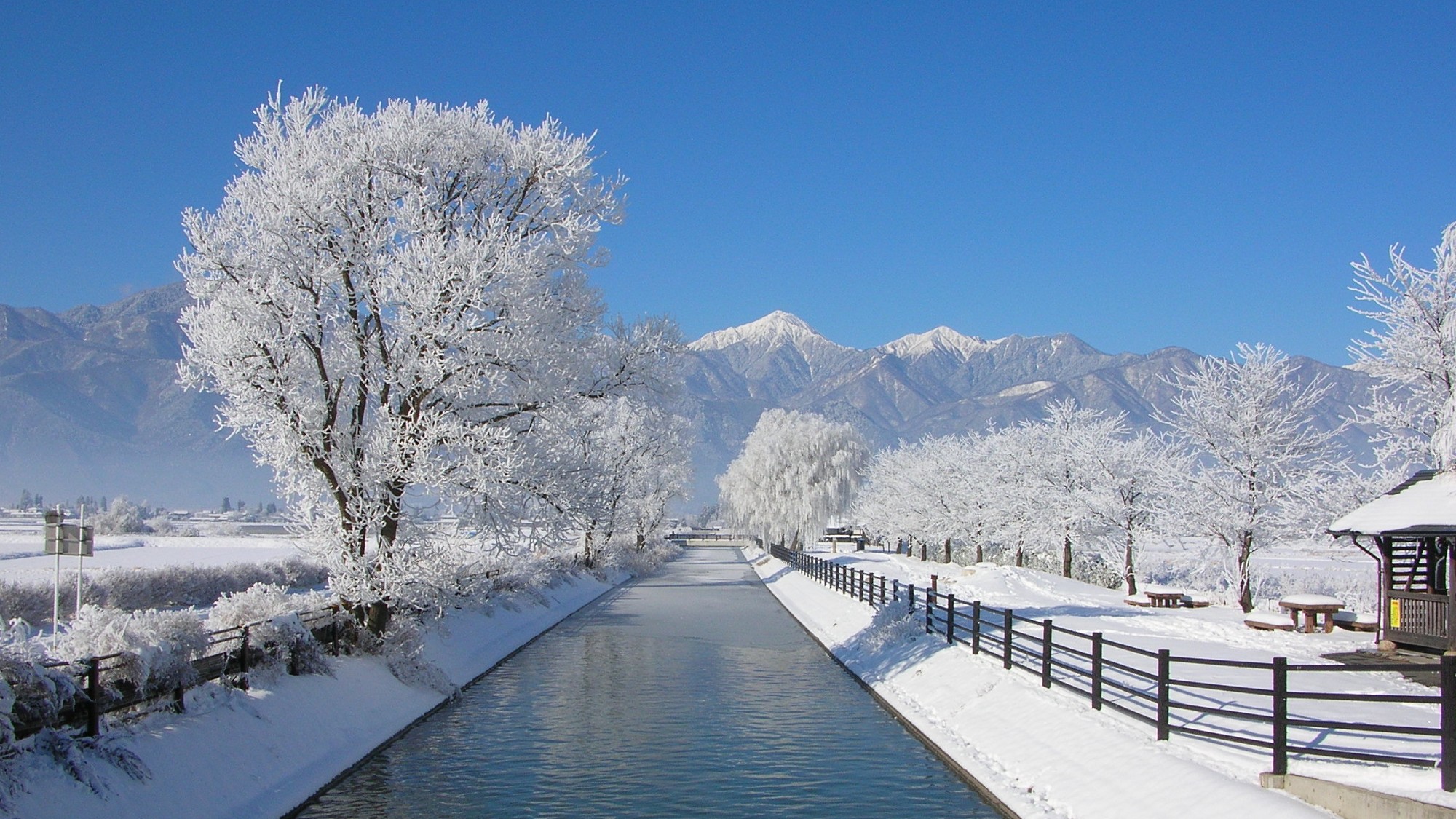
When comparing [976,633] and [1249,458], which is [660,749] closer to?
[976,633]

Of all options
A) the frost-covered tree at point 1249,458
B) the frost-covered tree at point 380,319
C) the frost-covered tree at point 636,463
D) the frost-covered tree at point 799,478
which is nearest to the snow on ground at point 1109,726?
the frost-covered tree at point 1249,458

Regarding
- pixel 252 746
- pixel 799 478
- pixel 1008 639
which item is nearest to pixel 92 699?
pixel 252 746

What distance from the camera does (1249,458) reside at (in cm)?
3384

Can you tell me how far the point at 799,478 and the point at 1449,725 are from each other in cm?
6562

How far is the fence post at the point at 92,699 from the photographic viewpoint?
1081 cm

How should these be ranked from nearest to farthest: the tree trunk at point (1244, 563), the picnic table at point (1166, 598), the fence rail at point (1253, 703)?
the fence rail at point (1253, 703)
the picnic table at point (1166, 598)
the tree trunk at point (1244, 563)

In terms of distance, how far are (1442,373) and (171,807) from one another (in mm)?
28879

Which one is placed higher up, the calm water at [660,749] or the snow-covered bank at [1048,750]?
the snow-covered bank at [1048,750]

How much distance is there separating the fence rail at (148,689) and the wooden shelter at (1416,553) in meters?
20.1

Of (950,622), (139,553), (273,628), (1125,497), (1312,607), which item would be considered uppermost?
(1125,497)

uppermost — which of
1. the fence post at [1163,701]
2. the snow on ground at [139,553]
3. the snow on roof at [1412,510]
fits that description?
the snow on roof at [1412,510]

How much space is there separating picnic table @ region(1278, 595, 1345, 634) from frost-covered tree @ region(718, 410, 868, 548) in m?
48.9

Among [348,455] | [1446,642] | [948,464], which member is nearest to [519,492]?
[348,455]

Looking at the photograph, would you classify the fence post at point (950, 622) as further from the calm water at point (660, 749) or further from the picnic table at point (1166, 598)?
the picnic table at point (1166, 598)
